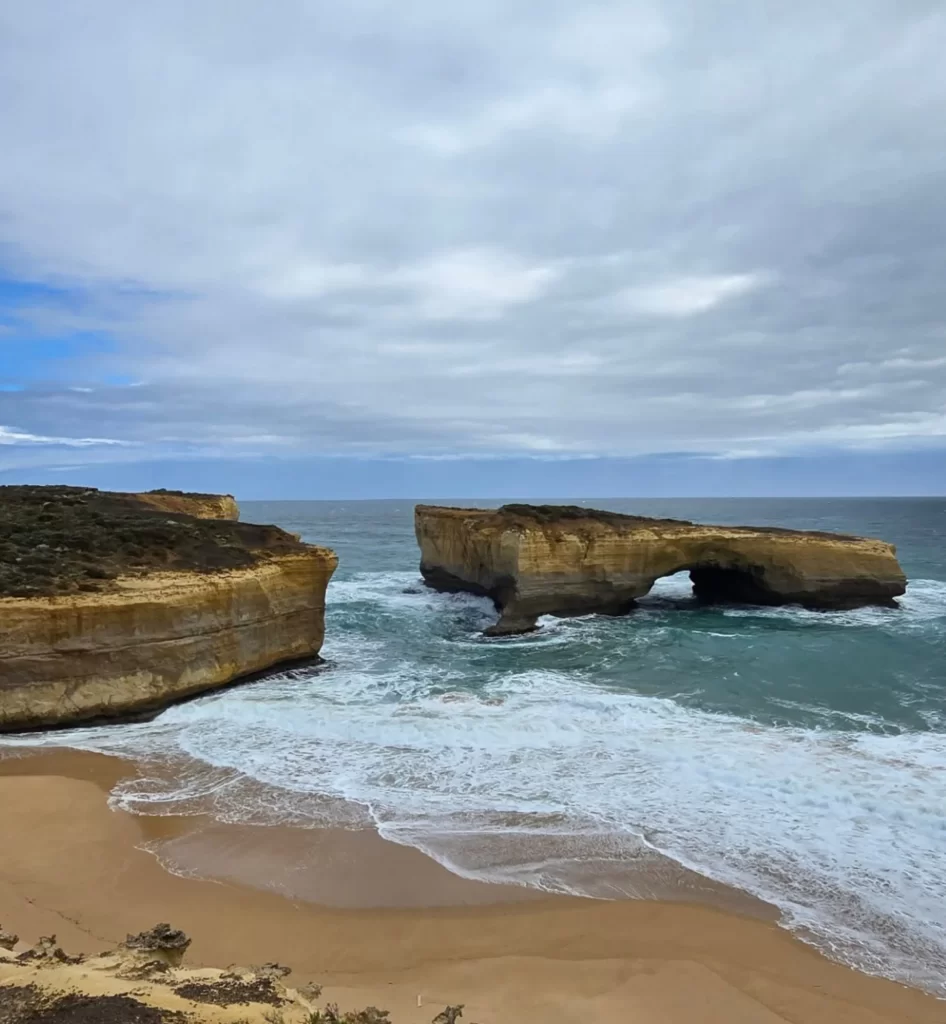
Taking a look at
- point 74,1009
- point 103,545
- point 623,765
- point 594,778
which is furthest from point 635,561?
point 74,1009

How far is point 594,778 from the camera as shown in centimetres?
968

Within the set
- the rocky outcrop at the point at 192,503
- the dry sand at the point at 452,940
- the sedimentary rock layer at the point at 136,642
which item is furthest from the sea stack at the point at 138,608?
the rocky outcrop at the point at 192,503

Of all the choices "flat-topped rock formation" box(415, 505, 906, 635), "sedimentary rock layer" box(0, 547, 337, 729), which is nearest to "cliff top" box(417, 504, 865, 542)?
"flat-topped rock formation" box(415, 505, 906, 635)

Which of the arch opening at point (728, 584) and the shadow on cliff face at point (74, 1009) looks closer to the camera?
the shadow on cliff face at point (74, 1009)

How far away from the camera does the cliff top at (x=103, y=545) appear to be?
1254 cm

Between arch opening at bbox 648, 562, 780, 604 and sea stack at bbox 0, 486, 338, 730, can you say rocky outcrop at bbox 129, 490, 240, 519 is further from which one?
arch opening at bbox 648, 562, 780, 604

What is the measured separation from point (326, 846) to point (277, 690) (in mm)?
6570

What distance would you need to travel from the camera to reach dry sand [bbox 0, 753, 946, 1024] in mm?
5422

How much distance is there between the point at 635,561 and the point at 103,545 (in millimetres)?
16246

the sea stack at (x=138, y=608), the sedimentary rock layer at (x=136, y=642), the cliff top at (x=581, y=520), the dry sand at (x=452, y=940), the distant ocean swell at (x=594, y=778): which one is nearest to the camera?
the dry sand at (x=452, y=940)

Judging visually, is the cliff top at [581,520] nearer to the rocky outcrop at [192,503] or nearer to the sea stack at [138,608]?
the sea stack at [138,608]

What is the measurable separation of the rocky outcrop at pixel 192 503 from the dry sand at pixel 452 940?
18.6 meters

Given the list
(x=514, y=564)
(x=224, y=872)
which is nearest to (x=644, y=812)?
(x=224, y=872)

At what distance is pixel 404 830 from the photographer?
827 cm
